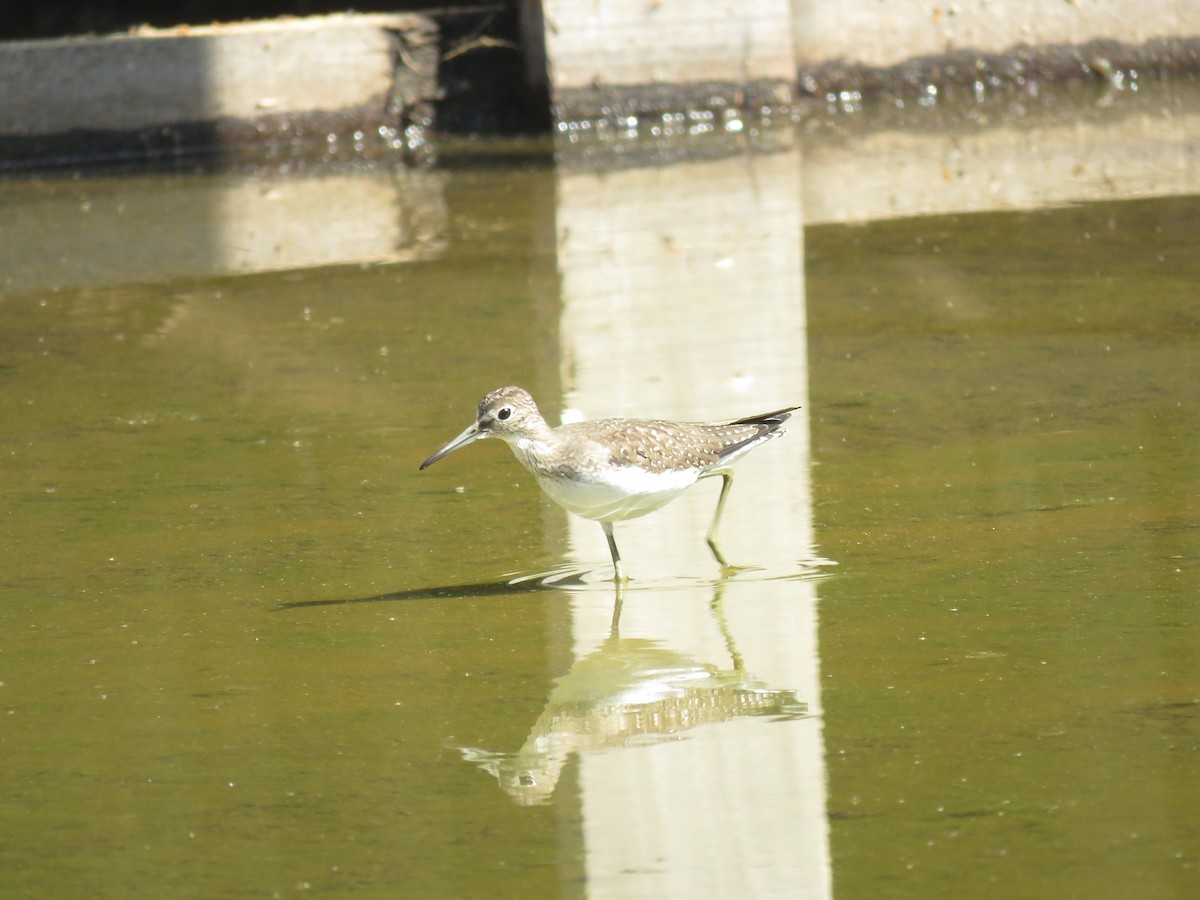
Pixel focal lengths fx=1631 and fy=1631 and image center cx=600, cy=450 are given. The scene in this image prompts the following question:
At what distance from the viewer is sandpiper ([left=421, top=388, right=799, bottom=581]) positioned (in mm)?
4457

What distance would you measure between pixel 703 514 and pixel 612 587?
2.20 ft

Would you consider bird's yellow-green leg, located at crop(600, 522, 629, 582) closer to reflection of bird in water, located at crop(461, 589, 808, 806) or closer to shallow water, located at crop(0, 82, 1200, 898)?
shallow water, located at crop(0, 82, 1200, 898)

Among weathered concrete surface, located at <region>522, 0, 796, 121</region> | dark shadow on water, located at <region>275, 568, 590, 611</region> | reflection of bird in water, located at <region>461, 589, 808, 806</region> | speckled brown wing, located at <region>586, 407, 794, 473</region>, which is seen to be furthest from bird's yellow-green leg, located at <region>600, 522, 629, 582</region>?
weathered concrete surface, located at <region>522, 0, 796, 121</region>

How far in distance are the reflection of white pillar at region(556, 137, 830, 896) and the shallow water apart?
0.05 ft

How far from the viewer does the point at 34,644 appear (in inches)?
169

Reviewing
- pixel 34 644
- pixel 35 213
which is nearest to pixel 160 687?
pixel 34 644

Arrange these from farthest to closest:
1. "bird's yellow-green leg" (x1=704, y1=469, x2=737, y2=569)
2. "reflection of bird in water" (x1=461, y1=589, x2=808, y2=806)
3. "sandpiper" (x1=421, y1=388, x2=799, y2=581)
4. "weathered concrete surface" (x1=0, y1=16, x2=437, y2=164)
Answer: "weathered concrete surface" (x1=0, y1=16, x2=437, y2=164)
"bird's yellow-green leg" (x1=704, y1=469, x2=737, y2=569)
"sandpiper" (x1=421, y1=388, x2=799, y2=581)
"reflection of bird in water" (x1=461, y1=589, x2=808, y2=806)

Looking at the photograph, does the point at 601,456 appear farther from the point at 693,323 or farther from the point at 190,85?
the point at 190,85

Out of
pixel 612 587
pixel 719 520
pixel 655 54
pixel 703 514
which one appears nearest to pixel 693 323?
pixel 703 514

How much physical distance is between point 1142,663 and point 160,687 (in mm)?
2371

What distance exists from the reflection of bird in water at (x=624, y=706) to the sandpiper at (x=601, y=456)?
0.45 meters

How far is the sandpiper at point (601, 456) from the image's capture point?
14.6 ft

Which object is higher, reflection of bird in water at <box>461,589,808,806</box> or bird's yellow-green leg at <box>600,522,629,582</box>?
bird's yellow-green leg at <box>600,522,629,582</box>

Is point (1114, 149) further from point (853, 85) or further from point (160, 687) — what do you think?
point (160, 687)
